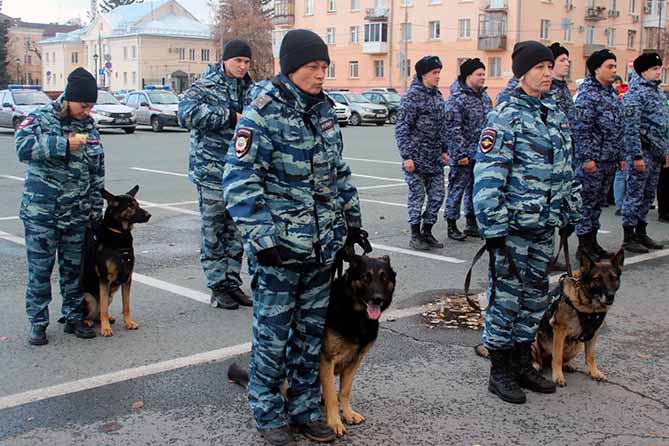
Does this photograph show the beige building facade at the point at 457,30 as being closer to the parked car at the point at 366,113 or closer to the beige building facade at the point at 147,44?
the parked car at the point at 366,113

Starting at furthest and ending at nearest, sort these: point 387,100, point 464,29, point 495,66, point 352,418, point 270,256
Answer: point 464,29
point 495,66
point 387,100
point 352,418
point 270,256

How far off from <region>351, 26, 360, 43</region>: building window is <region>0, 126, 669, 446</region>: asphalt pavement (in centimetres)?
6388

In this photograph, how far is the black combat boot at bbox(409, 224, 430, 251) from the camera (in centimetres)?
902

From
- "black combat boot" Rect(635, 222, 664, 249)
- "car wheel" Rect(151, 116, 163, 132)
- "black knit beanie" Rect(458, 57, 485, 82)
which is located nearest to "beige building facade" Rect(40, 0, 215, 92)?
"car wheel" Rect(151, 116, 163, 132)

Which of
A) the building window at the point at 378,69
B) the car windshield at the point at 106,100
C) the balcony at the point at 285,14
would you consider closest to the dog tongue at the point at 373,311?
the car windshield at the point at 106,100

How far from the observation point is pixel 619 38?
221 ft

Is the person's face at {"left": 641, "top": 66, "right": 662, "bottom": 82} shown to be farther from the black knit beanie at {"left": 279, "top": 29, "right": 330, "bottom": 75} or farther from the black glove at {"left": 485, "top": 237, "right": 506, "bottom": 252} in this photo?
the black knit beanie at {"left": 279, "top": 29, "right": 330, "bottom": 75}

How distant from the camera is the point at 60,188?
5.51 meters

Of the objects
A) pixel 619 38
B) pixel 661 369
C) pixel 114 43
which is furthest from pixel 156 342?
pixel 114 43

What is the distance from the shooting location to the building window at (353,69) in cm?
7068

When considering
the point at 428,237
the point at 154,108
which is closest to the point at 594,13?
the point at 154,108

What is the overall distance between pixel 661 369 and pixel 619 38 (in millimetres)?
68400

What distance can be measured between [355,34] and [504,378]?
222 feet

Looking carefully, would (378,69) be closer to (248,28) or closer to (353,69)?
(353,69)
